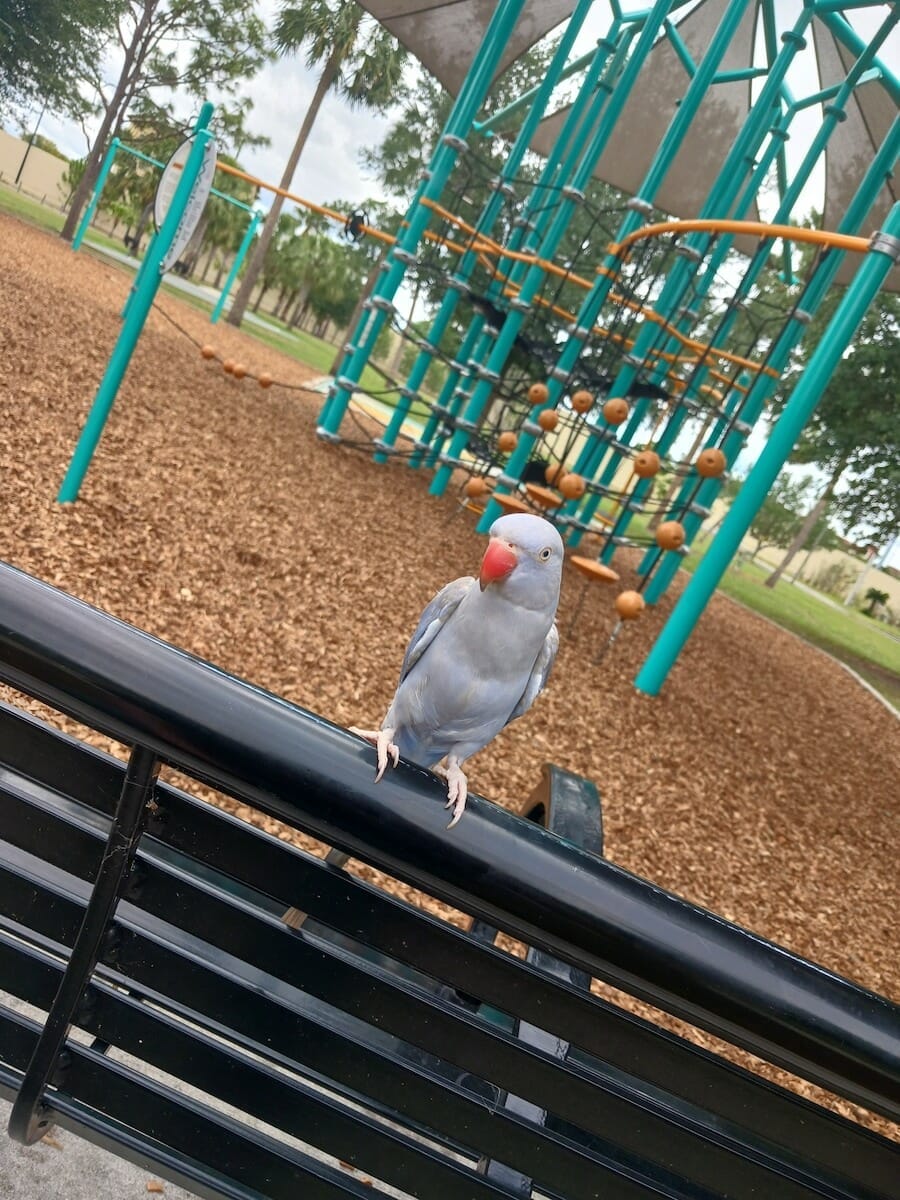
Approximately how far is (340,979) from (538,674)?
67cm

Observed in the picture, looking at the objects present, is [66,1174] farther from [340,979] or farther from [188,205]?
[188,205]

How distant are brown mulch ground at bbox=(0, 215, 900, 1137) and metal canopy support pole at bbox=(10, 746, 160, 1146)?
2.90 meters

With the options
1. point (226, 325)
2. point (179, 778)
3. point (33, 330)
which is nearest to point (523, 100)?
point (33, 330)

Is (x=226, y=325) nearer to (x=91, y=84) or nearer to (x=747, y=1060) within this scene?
(x=91, y=84)

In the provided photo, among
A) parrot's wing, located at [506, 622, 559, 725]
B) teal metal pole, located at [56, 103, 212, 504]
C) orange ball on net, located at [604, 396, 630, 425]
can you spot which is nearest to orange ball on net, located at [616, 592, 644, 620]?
orange ball on net, located at [604, 396, 630, 425]

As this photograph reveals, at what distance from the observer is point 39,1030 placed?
43.6 inches

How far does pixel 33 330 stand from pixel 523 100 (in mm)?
7071

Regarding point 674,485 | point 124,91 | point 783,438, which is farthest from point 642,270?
point 124,91

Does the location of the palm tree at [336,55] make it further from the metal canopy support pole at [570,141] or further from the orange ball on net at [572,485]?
the orange ball on net at [572,485]

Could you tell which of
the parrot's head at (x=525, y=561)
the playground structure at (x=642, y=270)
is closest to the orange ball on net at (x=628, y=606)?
the playground structure at (x=642, y=270)

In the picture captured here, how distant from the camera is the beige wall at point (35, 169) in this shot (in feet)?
79.1

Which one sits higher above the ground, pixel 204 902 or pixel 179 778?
pixel 204 902

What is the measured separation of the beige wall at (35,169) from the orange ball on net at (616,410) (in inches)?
923

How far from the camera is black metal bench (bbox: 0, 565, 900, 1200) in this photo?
84cm
